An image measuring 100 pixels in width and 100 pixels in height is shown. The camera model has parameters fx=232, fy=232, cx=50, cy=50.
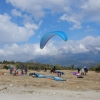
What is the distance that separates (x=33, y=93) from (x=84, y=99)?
405cm

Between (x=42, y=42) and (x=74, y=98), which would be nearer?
(x=74, y=98)

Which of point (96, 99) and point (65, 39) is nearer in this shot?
point (96, 99)

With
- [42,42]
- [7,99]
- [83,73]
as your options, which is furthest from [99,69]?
[7,99]

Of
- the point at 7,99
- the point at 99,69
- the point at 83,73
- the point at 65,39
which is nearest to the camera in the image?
the point at 7,99

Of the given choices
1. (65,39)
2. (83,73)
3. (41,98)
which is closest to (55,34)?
(65,39)

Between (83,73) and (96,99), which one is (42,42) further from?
(96,99)

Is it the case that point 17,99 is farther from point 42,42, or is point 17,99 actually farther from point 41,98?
point 42,42

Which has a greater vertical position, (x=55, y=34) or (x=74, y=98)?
(x=55, y=34)

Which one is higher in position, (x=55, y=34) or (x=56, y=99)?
(x=55, y=34)

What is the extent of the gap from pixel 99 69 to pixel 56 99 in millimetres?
33818

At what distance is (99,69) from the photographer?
4681 cm

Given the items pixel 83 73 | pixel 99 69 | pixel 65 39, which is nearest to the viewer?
pixel 65 39

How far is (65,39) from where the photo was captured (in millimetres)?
27734

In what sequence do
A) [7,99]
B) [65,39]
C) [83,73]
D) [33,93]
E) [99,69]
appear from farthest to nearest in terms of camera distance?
[99,69] → [83,73] → [65,39] → [33,93] → [7,99]
